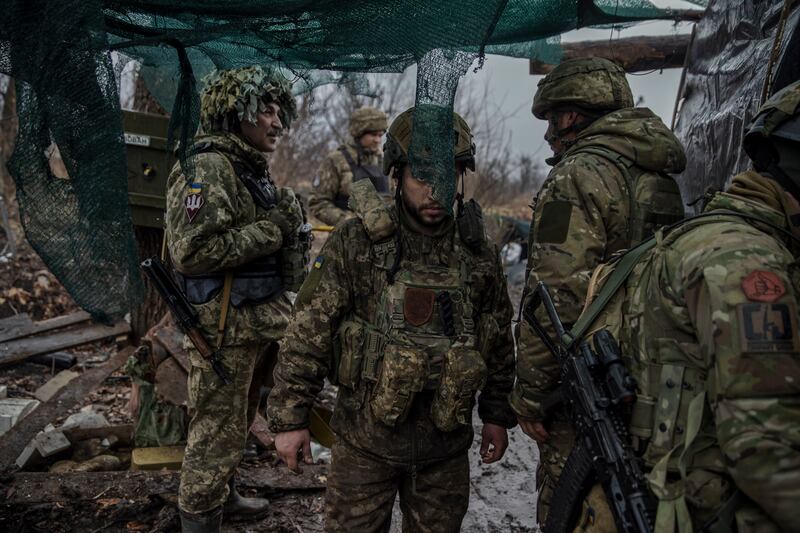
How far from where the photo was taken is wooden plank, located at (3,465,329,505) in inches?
128

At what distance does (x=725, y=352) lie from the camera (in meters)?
1.33

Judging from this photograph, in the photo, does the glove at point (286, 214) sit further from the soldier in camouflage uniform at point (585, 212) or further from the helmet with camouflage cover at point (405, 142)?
the soldier in camouflage uniform at point (585, 212)

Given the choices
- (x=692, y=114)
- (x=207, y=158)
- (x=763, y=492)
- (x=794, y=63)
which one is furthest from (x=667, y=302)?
(x=692, y=114)

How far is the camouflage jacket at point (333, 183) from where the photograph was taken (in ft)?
19.8

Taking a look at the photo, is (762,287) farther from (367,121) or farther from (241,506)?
(367,121)

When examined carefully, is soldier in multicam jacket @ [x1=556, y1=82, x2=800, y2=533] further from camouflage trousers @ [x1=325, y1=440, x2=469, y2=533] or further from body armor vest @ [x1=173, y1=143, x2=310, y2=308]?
body armor vest @ [x1=173, y1=143, x2=310, y2=308]

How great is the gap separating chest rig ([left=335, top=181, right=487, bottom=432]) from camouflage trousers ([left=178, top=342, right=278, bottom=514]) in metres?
0.91

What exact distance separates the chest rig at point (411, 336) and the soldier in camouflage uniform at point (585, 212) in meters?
0.23

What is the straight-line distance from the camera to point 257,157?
10.3 ft

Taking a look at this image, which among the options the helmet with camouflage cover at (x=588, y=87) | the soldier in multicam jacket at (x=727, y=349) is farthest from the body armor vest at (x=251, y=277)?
the soldier in multicam jacket at (x=727, y=349)

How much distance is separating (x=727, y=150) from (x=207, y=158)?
2632 millimetres

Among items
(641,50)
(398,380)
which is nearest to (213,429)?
(398,380)

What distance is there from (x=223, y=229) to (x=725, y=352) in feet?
7.22

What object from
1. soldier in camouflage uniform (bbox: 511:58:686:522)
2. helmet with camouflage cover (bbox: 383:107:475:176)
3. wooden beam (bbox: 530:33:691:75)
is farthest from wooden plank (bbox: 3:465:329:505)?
wooden beam (bbox: 530:33:691:75)
